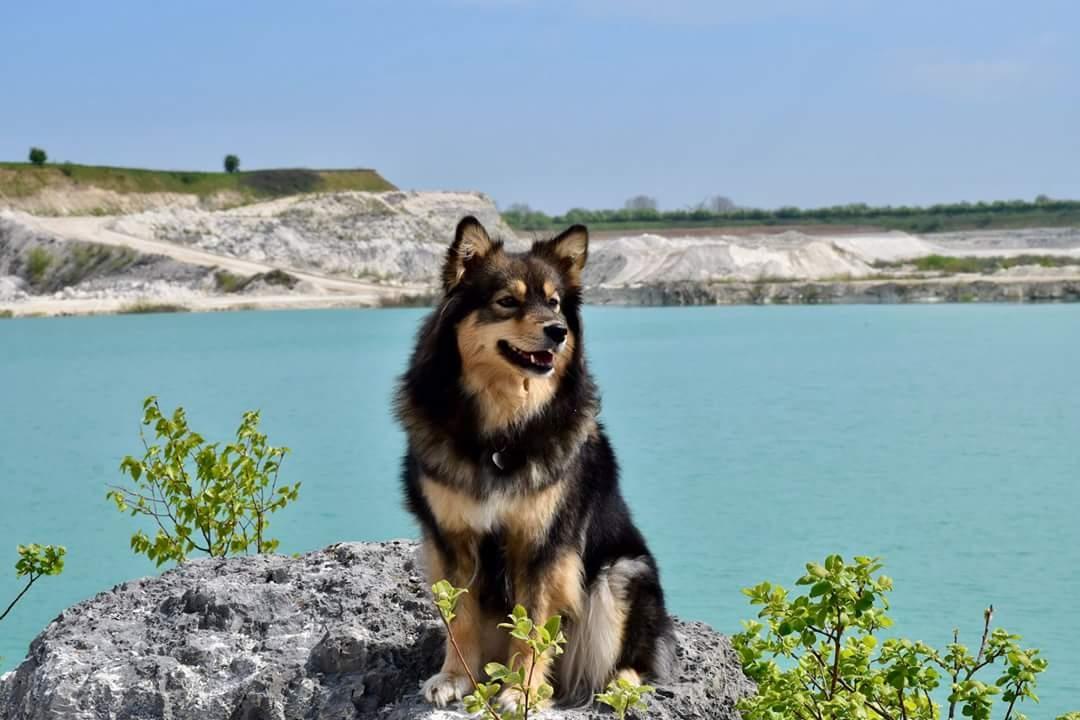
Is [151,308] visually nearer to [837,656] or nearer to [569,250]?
[569,250]

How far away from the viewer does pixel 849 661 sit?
394 centimetres

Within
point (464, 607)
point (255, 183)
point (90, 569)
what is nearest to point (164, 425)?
point (464, 607)

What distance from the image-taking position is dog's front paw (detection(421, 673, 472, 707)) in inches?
170

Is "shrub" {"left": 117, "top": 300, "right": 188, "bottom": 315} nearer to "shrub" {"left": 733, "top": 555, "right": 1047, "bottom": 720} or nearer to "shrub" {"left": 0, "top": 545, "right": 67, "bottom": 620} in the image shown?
"shrub" {"left": 0, "top": 545, "right": 67, "bottom": 620}

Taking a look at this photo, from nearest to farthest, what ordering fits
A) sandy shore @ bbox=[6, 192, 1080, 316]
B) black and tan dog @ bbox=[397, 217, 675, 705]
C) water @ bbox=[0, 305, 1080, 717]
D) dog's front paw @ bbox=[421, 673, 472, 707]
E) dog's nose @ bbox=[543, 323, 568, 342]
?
dog's nose @ bbox=[543, 323, 568, 342], black and tan dog @ bbox=[397, 217, 675, 705], dog's front paw @ bbox=[421, 673, 472, 707], water @ bbox=[0, 305, 1080, 717], sandy shore @ bbox=[6, 192, 1080, 316]

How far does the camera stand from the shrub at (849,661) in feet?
11.5

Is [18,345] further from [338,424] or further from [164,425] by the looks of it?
[164,425]

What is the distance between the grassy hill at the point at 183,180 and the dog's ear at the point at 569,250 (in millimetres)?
86834

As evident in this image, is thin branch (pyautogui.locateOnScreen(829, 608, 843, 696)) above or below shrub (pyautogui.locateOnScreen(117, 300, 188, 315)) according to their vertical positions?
above

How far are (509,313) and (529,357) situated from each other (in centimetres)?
15

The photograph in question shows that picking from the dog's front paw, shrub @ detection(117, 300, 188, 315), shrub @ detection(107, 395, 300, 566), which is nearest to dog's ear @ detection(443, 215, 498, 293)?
the dog's front paw

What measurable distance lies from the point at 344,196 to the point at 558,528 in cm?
8126

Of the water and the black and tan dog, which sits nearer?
the black and tan dog

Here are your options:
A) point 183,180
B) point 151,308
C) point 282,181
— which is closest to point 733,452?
point 151,308
